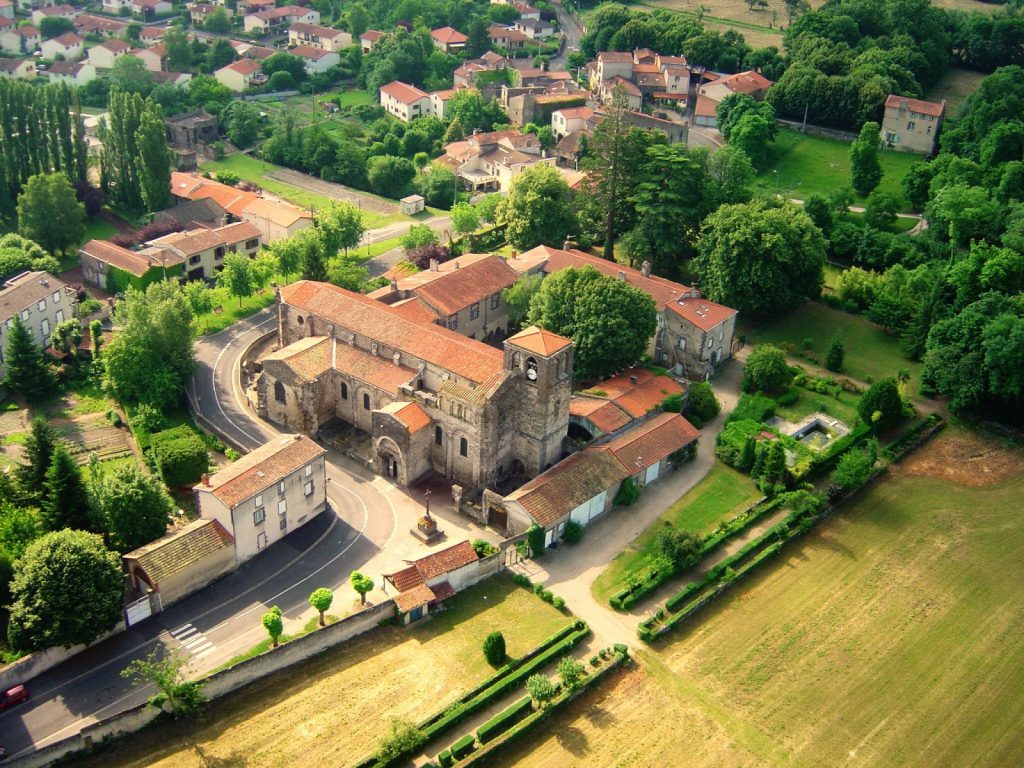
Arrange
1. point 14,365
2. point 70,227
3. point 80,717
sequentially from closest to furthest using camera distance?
point 80,717
point 14,365
point 70,227

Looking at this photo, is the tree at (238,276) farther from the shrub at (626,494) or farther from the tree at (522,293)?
the shrub at (626,494)

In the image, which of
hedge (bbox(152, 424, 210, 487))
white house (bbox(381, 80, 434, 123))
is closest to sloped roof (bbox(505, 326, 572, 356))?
hedge (bbox(152, 424, 210, 487))

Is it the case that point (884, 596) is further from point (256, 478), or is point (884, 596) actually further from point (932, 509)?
point (256, 478)

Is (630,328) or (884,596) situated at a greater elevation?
(630,328)

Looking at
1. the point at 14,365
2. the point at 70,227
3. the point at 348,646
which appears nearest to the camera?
the point at 348,646

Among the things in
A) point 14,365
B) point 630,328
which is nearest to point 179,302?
point 14,365

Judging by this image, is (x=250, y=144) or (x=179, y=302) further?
(x=250, y=144)

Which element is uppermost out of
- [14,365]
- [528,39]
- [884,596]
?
[528,39]
